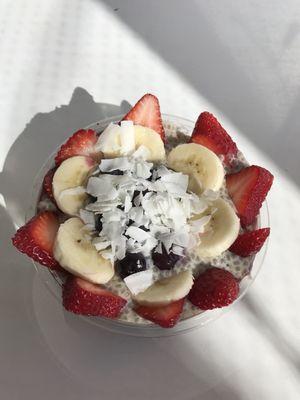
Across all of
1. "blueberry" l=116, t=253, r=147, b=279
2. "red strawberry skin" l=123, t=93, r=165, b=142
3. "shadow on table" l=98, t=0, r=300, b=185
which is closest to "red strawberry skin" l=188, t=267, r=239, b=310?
"blueberry" l=116, t=253, r=147, b=279

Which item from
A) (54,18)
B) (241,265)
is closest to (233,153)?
(241,265)

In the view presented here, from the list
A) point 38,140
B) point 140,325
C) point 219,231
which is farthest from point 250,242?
point 38,140

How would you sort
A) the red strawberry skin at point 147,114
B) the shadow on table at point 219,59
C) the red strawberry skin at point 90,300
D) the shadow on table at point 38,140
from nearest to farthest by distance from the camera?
the red strawberry skin at point 90,300 < the red strawberry skin at point 147,114 < the shadow on table at point 38,140 < the shadow on table at point 219,59

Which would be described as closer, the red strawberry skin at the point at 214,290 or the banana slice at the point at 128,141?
the red strawberry skin at the point at 214,290

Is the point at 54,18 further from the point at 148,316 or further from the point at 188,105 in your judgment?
the point at 148,316

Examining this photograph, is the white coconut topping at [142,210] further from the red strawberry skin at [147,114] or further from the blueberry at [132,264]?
the red strawberry skin at [147,114]

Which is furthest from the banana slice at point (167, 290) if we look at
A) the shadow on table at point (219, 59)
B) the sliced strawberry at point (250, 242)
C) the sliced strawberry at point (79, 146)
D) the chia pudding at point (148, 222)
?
the shadow on table at point (219, 59)

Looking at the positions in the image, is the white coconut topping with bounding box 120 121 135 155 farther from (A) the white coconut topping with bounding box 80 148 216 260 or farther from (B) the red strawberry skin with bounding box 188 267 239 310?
(B) the red strawberry skin with bounding box 188 267 239 310

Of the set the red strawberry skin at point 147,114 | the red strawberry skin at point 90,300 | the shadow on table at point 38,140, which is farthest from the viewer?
the shadow on table at point 38,140
